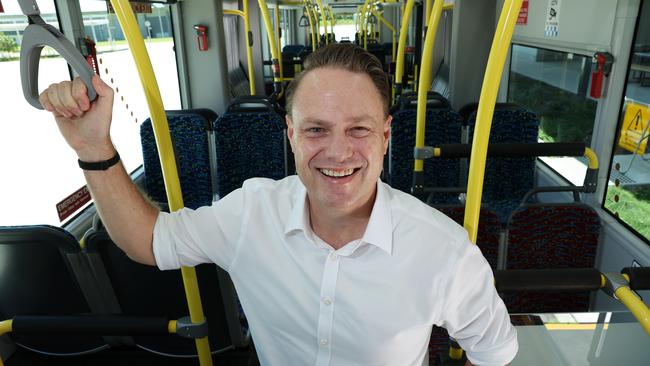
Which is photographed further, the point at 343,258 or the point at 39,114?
the point at 39,114

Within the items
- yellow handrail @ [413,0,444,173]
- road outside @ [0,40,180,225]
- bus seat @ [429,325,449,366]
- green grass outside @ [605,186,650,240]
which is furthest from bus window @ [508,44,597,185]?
road outside @ [0,40,180,225]

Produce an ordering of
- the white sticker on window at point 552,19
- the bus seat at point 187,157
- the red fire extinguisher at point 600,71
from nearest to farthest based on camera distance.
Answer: the red fire extinguisher at point 600,71 < the white sticker on window at point 552,19 < the bus seat at point 187,157

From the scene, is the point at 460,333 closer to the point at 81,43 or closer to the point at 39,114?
the point at 39,114

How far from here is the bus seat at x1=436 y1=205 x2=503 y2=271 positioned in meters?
2.41

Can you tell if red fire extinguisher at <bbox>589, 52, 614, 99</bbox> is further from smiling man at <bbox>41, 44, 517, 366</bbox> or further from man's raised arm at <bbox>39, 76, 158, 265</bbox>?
man's raised arm at <bbox>39, 76, 158, 265</bbox>

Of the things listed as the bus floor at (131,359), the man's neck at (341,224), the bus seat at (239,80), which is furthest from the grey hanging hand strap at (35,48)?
the bus seat at (239,80)

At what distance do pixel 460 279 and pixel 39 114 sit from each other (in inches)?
106

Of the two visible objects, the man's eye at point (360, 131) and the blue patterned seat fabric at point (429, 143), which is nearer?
the man's eye at point (360, 131)

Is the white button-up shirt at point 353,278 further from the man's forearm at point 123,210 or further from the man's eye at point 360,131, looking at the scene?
the man's eye at point 360,131

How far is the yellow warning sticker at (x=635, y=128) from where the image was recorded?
2.53 m

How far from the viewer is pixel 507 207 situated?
3742 mm

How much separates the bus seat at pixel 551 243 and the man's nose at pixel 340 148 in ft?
5.13

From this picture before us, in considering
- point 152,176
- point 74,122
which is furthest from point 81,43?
point 74,122

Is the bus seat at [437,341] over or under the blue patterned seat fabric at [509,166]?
under
